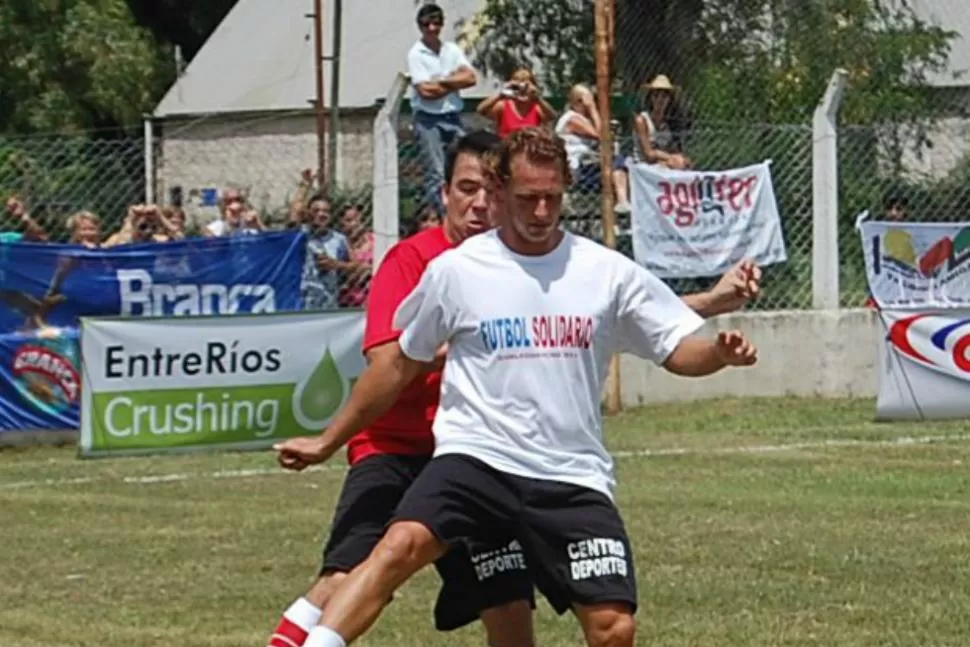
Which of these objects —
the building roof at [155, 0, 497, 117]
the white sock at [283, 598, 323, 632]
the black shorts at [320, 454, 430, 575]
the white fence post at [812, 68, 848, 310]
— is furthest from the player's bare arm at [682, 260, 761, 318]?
the building roof at [155, 0, 497, 117]

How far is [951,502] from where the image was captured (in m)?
13.0

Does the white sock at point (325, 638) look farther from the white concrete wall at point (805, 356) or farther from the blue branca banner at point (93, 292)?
the white concrete wall at point (805, 356)

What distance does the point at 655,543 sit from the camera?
11500 millimetres

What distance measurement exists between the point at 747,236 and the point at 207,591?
10166mm

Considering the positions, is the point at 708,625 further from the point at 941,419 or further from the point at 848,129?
the point at 848,129

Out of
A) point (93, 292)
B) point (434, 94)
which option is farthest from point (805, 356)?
point (93, 292)

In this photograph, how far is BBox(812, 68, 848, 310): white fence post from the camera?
783 inches

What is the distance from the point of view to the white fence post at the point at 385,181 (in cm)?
1859

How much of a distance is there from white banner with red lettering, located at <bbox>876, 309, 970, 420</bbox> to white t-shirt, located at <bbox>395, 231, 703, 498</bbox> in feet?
36.7

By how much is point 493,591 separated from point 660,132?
12791 millimetres

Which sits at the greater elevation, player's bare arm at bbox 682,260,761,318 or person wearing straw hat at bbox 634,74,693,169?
player's bare arm at bbox 682,260,761,318

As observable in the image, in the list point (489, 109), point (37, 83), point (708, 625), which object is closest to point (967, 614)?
point (708, 625)

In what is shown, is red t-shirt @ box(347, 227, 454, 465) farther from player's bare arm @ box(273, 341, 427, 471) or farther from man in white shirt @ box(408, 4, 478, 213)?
man in white shirt @ box(408, 4, 478, 213)

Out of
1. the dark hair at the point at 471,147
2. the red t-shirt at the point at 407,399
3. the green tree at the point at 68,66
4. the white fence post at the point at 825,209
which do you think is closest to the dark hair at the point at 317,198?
the white fence post at the point at 825,209
